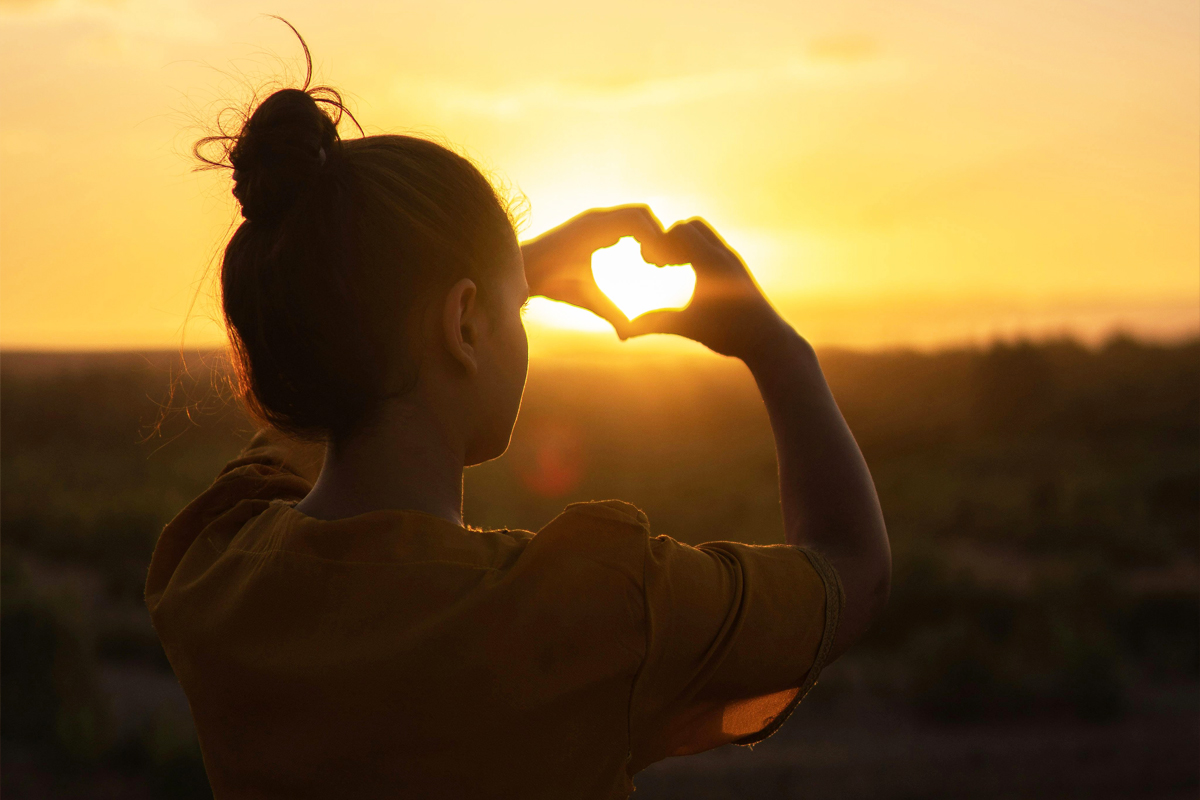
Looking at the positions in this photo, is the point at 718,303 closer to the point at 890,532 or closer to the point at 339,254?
the point at 339,254

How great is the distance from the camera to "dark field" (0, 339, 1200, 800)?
27.9 ft

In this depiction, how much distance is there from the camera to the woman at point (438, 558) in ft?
2.80

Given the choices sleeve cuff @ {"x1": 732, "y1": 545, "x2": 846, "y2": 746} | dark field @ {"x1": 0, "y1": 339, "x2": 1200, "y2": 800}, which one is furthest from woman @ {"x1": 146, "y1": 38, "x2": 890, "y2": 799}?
dark field @ {"x1": 0, "y1": 339, "x2": 1200, "y2": 800}

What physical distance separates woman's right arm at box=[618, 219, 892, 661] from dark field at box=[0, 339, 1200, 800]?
710 mm

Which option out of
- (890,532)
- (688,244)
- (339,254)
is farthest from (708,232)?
(890,532)

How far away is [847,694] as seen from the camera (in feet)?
35.8

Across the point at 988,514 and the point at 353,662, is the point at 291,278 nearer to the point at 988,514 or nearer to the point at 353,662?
the point at 353,662

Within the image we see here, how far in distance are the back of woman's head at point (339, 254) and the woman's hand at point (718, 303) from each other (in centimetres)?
23

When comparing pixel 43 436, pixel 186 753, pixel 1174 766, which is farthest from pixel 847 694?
pixel 43 436

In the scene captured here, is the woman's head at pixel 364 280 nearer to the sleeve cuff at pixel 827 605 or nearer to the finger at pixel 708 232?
the finger at pixel 708 232

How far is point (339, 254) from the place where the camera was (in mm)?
952

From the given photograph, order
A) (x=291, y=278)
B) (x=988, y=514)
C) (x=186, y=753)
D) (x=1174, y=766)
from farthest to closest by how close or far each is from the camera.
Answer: (x=988, y=514) < (x=1174, y=766) < (x=186, y=753) < (x=291, y=278)

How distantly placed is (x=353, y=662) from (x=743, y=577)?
37cm

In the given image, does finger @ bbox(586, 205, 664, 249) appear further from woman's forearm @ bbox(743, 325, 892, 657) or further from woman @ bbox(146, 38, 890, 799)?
woman's forearm @ bbox(743, 325, 892, 657)
